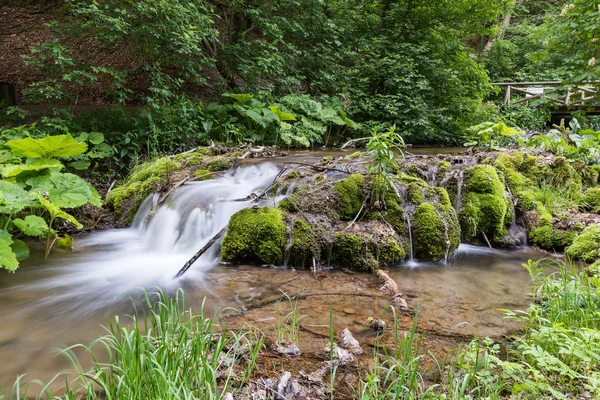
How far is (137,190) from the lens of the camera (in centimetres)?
593

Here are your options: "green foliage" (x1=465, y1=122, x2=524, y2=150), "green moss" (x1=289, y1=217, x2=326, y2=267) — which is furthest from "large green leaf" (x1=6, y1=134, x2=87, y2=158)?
"green foliage" (x1=465, y1=122, x2=524, y2=150)

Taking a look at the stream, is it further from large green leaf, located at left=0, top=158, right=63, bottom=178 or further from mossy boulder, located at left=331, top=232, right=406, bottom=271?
large green leaf, located at left=0, top=158, right=63, bottom=178

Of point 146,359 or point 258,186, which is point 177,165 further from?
point 146,359

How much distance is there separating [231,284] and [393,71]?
10.5 m

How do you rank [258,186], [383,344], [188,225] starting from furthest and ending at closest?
1. [258,186]
2. [188,225]
3. [383,344]

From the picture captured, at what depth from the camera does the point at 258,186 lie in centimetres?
598

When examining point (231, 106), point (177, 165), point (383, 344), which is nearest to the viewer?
point (383, 344)

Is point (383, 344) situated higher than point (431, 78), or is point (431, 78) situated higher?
point (431, 78)

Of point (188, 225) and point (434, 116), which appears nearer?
point (188, 225)

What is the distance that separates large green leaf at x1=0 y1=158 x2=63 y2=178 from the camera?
13.8ft

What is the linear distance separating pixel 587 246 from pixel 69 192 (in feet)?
20.0

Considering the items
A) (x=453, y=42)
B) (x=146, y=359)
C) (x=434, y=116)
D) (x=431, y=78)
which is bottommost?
(x=146, y=359)

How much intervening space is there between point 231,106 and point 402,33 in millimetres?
7210

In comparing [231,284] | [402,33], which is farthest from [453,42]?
[231,284]
